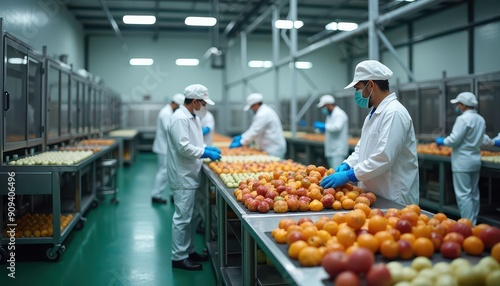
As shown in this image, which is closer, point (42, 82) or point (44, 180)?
point (44, 180)

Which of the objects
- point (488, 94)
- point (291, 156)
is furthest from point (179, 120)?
point (291, 156)

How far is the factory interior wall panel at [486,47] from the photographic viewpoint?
1046cm

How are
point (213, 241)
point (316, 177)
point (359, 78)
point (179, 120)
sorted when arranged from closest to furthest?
point (359, 78)
point (316, 177)
point (179, 120)
point (213, 241)

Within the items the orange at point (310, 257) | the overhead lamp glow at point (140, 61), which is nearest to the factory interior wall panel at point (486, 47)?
the orange at point (310, 257)

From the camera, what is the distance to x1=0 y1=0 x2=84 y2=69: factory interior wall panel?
24.2 ft

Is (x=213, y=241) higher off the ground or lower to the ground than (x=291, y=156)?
lower

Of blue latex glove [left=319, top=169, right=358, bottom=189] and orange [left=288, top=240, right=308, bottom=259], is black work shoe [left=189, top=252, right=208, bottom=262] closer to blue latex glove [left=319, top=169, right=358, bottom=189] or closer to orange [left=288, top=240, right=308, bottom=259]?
blue latex glove [left=319, top=169, right=358, bottom=189]

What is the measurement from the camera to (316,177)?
3.14 meters

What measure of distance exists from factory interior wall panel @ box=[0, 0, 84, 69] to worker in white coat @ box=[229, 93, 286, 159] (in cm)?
319

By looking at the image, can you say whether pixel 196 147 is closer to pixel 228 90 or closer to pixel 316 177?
pixel 316 177

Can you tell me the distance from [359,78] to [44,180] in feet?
10.1

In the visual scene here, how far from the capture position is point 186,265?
4.07 metres

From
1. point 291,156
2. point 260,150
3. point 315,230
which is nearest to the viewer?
point 315,230

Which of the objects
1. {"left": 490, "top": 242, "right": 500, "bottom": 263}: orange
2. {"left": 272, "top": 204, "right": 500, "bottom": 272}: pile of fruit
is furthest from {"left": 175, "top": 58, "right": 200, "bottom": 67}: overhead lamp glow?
{"left": 490, "top": 242, "right": 500, "bottom": 263}: orange
